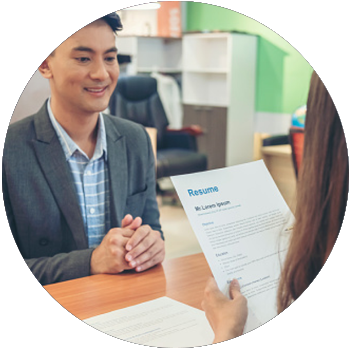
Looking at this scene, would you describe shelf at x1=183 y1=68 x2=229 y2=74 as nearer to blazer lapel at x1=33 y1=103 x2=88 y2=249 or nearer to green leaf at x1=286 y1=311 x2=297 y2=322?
blazer lapel at x1=33 y1=103 x2=88 y2=249

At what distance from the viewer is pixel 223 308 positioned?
44.6 inches

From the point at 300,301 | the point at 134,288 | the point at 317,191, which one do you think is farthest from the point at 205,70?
the point at 300,301

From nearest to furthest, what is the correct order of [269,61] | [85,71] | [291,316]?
[85,71], [269,61], [291,316]

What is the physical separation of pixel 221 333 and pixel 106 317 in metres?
0.24

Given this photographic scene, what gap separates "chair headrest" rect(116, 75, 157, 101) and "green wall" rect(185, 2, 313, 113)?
6.7 inches

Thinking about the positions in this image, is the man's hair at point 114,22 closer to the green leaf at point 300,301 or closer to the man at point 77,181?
the man at point 77,181

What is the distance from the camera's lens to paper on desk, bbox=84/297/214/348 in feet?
3.62

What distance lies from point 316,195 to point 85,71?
552 millimetres

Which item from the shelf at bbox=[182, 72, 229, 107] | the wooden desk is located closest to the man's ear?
the shelf at bbox=[182, 72, 229, 107]

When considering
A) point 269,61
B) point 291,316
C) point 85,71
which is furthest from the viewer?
point 291,316

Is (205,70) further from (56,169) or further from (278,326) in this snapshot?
(278,326)

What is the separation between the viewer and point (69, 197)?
1093 mm

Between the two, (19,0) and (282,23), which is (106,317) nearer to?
(282,23)

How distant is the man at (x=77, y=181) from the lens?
1.08 meters
